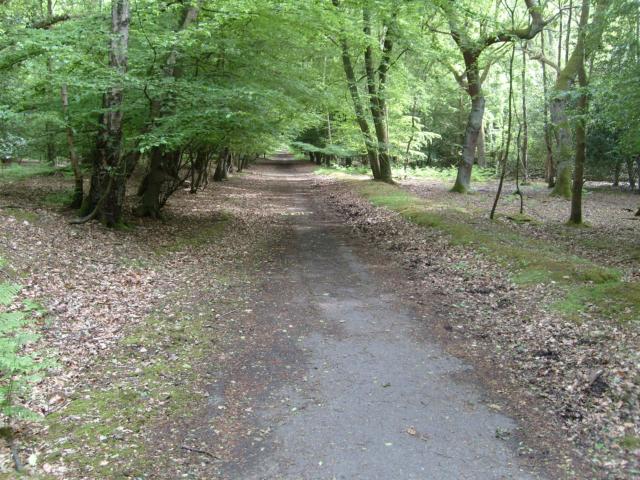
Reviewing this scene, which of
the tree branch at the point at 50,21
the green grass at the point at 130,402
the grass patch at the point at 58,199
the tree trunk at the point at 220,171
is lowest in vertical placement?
the green grass at the point at 130,402

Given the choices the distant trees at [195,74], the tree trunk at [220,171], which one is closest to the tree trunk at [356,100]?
the distant trees at [195,74]

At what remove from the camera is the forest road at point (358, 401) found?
4422mm

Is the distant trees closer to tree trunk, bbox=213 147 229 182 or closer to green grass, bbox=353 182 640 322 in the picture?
green grass, bbox=353 182 640 322

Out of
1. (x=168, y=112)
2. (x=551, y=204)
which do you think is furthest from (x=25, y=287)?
(x=551, y=204)

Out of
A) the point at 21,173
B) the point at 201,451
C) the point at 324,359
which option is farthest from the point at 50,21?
the point at 201,451

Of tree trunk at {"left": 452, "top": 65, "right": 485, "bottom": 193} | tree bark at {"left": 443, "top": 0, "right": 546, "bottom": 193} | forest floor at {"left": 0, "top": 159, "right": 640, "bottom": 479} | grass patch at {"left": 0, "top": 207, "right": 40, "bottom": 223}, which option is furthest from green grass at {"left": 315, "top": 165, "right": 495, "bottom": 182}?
grass patch at {"left": 0, "top": 207, "right": 40, "bottom": 223}

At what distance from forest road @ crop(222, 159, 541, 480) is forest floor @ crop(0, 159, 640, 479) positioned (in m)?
0.02

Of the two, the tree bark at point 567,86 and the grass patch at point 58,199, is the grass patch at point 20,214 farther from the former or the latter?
the tree bark at point 567,86

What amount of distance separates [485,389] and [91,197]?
11.1 m

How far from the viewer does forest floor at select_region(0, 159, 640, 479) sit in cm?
454

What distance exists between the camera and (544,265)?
9.56 m

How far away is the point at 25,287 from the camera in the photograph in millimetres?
7859

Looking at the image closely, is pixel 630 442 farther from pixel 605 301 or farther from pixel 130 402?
pixel 130 402

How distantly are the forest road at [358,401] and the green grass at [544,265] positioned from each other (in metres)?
2.45
